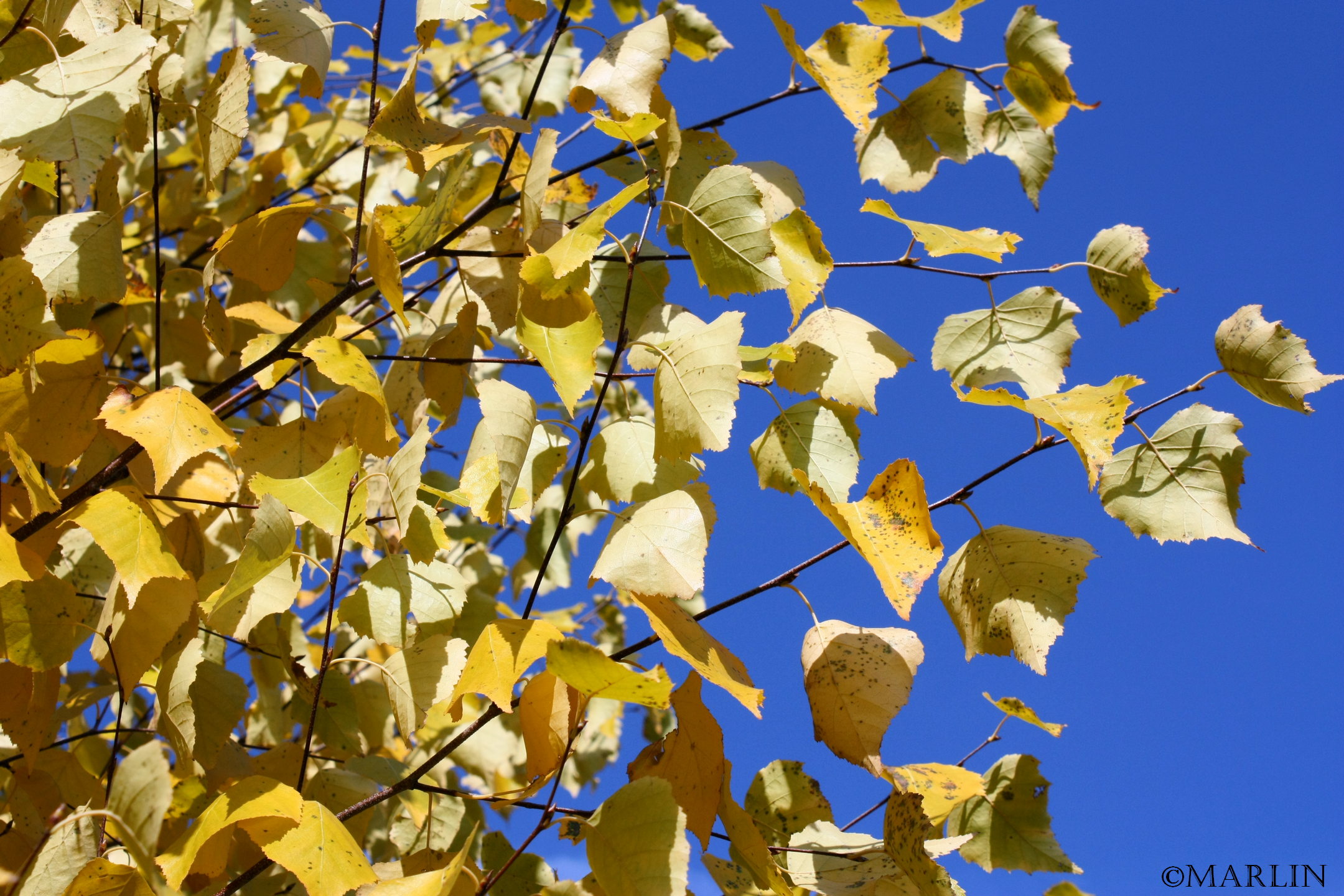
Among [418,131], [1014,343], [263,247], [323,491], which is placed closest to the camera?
[323,491]

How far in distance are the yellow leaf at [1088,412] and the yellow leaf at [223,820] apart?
27.1 inches

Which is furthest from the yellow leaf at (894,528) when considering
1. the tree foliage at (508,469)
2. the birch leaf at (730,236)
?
the birch leaf at (730,236)

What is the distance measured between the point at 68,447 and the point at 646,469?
623 millimetres

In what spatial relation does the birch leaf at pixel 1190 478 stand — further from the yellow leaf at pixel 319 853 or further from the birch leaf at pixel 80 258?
the birch leaf at pixel 80 258

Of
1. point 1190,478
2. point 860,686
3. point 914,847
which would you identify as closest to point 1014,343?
point 1190,478

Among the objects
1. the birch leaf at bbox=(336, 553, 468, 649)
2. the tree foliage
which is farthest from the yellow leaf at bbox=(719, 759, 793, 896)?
the birch leaf at bbox=(336, 553, 468, 649)

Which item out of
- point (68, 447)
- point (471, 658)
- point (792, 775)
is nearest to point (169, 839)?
point (68, 447)

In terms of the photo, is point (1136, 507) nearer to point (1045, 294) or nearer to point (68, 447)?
point (1045, 294)

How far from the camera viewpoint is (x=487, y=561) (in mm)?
1861

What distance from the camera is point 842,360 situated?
99 centimetres

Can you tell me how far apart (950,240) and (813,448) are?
0.86ft

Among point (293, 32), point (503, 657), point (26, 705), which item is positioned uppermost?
point (293, 32)

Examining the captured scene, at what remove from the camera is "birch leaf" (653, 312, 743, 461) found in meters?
0.77

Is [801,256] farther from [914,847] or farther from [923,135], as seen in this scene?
[914,847]
